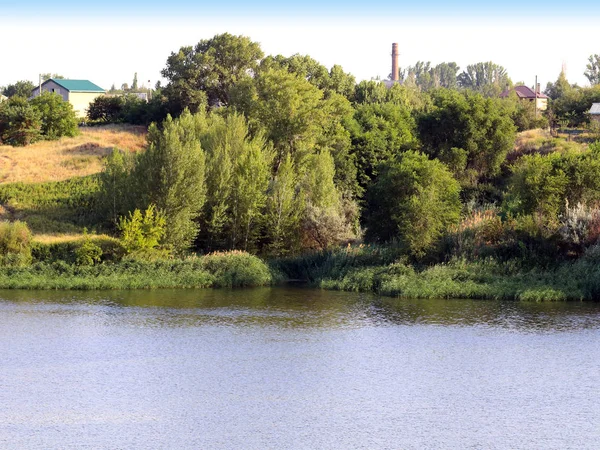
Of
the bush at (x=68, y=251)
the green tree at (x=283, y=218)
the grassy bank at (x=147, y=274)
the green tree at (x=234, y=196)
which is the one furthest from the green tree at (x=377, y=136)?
the bush at (x=68, y=251)

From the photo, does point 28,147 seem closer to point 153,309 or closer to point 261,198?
point 261,198

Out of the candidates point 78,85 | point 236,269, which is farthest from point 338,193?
point 78,85

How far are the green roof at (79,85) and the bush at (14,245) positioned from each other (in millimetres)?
63608

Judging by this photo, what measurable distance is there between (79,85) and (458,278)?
7955 centimetres

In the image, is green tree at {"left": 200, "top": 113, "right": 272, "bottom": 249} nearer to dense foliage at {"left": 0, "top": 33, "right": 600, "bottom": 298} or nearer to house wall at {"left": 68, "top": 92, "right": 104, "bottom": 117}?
dense foliage at {"left": 0, "top": 33, "right": 600, "bottom": 298}

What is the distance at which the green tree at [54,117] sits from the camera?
7719 cm

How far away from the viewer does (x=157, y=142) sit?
50.1 m

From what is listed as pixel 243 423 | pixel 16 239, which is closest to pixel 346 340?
pixel 243 423

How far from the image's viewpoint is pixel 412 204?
146 ft

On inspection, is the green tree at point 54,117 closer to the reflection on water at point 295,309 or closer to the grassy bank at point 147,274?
the grassy bank at point 147,274

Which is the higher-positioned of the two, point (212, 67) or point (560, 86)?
point (560, 86)

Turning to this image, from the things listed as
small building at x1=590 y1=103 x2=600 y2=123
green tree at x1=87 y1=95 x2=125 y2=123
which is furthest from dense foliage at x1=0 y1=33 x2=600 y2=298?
green tree at x1=87 y1=95 x2=125 y2=123

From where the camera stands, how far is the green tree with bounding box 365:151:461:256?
4444 cm

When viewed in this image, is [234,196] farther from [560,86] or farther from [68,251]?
[560,86]
